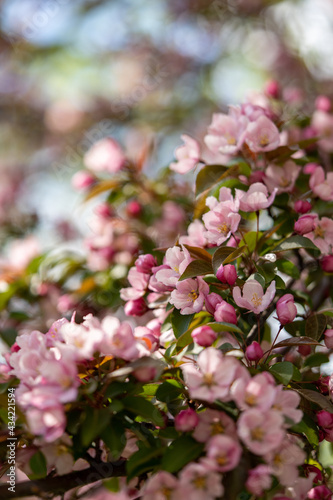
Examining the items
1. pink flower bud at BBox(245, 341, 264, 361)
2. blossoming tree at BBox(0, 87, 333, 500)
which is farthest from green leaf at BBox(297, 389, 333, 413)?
pink flower bud at BBox(245, 341, 264, 361)

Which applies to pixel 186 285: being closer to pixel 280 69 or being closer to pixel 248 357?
pixel 248 357

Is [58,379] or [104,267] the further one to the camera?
[104,267]

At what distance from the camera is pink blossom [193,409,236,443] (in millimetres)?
762

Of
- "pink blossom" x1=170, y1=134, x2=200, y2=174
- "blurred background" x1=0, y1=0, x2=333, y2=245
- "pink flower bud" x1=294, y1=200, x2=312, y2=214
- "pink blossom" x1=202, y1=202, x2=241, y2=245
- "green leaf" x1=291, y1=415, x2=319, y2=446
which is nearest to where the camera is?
"green leaf" x1=291, y1=415, x2=319, y2=446

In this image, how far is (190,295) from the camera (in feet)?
3.18

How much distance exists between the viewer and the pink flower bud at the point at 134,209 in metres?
1.79

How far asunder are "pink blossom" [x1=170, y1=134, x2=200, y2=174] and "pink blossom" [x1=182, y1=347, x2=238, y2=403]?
640 mm

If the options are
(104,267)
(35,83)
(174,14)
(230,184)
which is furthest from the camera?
(35,83)

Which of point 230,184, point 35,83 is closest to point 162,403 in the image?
point 230,184

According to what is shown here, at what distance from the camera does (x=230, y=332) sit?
98cm

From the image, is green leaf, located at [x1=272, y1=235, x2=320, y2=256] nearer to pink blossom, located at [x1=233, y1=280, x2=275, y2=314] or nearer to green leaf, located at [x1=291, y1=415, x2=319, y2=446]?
pink blossom, located at [x1=233, y1=280, x2=275, y2=314]

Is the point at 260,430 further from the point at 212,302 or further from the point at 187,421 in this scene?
the point at 212,302

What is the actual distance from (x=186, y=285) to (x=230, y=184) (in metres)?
0.33

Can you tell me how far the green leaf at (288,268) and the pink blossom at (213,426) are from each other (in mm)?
406
